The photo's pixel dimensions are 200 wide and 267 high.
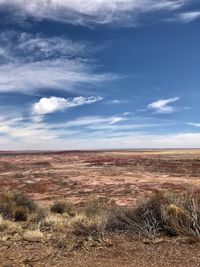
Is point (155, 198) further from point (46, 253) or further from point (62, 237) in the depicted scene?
point (46, 253)

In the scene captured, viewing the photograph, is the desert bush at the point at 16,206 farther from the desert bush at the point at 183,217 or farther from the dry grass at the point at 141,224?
the desert bush at the point at 183,217

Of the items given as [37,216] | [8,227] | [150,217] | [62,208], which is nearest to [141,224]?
[150,217]

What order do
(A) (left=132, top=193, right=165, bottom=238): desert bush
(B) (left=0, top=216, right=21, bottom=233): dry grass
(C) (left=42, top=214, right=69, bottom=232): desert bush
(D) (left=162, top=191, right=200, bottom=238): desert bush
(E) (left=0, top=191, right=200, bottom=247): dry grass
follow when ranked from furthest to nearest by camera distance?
(C) (left=42, top=214, right=69, bottom=232): desert bush, (B) (left=0, top=216, right=21, bottom=233): dry grass, (A) (left=132, top=193, right=165, bottom=238): desert bush, (E) (left=0, top=191, right=200, bottom=247): dry grass, (D) (left=162, top=191, right=200, bottom=238): desert bush

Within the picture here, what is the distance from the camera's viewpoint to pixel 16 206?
578 inches

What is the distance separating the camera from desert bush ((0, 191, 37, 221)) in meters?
14.0

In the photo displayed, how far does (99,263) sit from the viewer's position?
316 inches

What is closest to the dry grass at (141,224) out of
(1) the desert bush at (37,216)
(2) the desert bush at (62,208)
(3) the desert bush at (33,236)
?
(3) the desert bush at (33,236)

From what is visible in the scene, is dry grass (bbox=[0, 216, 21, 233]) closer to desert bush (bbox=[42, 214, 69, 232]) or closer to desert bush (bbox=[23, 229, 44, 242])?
desert bush (bbox=[23, 229, 44, 242])

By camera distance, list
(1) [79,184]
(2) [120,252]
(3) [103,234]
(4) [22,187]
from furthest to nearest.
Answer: (1) [79,184], (4) [22,187], (3) [103,234], (2) [120,252]

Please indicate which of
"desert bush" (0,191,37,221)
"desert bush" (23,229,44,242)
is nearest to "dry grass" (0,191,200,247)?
"desert bush" (23,229,44,242)

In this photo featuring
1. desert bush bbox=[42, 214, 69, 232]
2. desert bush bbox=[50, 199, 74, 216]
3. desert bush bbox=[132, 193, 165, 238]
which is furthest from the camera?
desert bush bbox=[50, 199, 74, 216]

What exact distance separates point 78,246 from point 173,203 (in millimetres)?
2994

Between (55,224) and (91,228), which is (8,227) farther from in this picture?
(91,228)

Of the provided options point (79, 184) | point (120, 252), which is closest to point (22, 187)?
point (79, 184)
